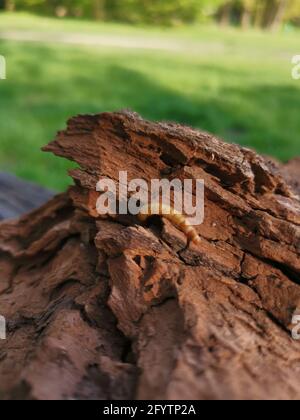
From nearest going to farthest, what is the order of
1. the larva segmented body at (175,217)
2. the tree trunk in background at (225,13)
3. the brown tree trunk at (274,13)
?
the larva segmented body at (175,217), the brown tree trunk at (274,13), the tree trunk in background at (225,13)

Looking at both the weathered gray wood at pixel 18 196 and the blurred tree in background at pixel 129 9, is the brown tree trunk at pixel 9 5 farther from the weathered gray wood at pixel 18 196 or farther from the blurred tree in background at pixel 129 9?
the weathered gray wood at pixel 18 196

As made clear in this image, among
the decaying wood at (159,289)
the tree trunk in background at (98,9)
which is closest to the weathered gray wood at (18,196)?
the decaying wood at (159,289)

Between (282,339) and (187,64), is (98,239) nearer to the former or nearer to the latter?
(282,339)

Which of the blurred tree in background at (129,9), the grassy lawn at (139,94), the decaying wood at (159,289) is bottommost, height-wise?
the grassy lawn at (139,94)

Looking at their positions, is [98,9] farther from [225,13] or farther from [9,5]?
[225,13]

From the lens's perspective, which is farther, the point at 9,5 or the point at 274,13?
the point at 274,13

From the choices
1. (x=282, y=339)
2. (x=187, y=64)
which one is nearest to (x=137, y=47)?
(x=187, y=64)

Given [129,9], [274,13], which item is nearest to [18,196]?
[129,9]
